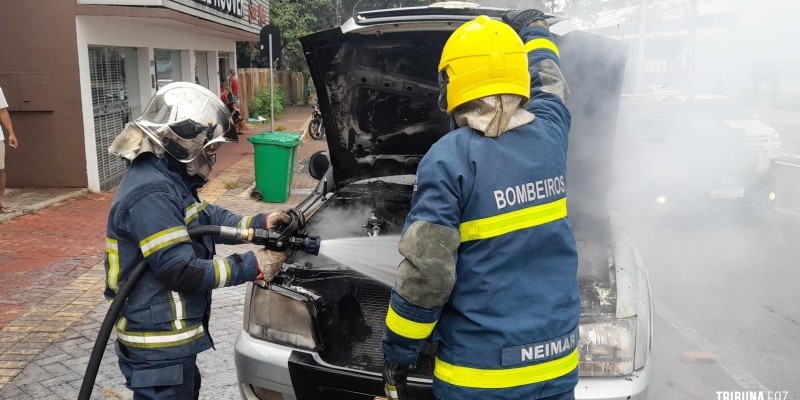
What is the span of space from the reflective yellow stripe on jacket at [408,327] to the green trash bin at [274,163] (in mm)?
7396

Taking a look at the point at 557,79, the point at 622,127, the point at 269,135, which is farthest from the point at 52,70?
the point at 557,79

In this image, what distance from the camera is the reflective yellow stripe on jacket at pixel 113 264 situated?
264cm

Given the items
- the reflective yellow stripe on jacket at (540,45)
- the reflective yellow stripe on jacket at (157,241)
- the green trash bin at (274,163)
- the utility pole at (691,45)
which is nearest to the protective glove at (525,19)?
the reflective yellow stripe on jacket at (540,45)

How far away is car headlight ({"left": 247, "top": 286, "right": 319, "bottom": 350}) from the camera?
10.2ft

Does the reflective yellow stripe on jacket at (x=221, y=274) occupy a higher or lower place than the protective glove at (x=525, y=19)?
lower

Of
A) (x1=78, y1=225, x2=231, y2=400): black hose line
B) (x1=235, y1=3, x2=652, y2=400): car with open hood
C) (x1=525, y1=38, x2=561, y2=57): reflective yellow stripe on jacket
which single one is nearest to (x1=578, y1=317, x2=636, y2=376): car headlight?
(x1=235, y1=3, x2=652, y2=400): car with open hood

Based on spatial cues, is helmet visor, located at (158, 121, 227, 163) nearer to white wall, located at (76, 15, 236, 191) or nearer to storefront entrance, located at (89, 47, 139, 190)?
white wall, located at (76, 15, 236, 191)

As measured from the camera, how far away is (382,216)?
13.7 feet

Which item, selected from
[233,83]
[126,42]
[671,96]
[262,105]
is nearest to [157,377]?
[671,96]

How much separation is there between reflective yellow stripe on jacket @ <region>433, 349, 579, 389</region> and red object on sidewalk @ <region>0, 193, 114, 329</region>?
430cm

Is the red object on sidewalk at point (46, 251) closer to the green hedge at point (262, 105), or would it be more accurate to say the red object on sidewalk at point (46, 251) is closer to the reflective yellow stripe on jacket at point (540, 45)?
the reflective yellow stripe on jacket at point (540, 45)

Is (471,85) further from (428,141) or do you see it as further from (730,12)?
(730,12)

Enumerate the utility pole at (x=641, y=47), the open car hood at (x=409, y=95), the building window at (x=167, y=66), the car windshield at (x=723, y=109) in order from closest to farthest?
the open car hood at (x=409, y=95)
the car windshield at (x=723, y=109)
the utility pole at (x=641, y=47)
the building window at (x=167, y=66)

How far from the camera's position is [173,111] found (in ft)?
8.91
